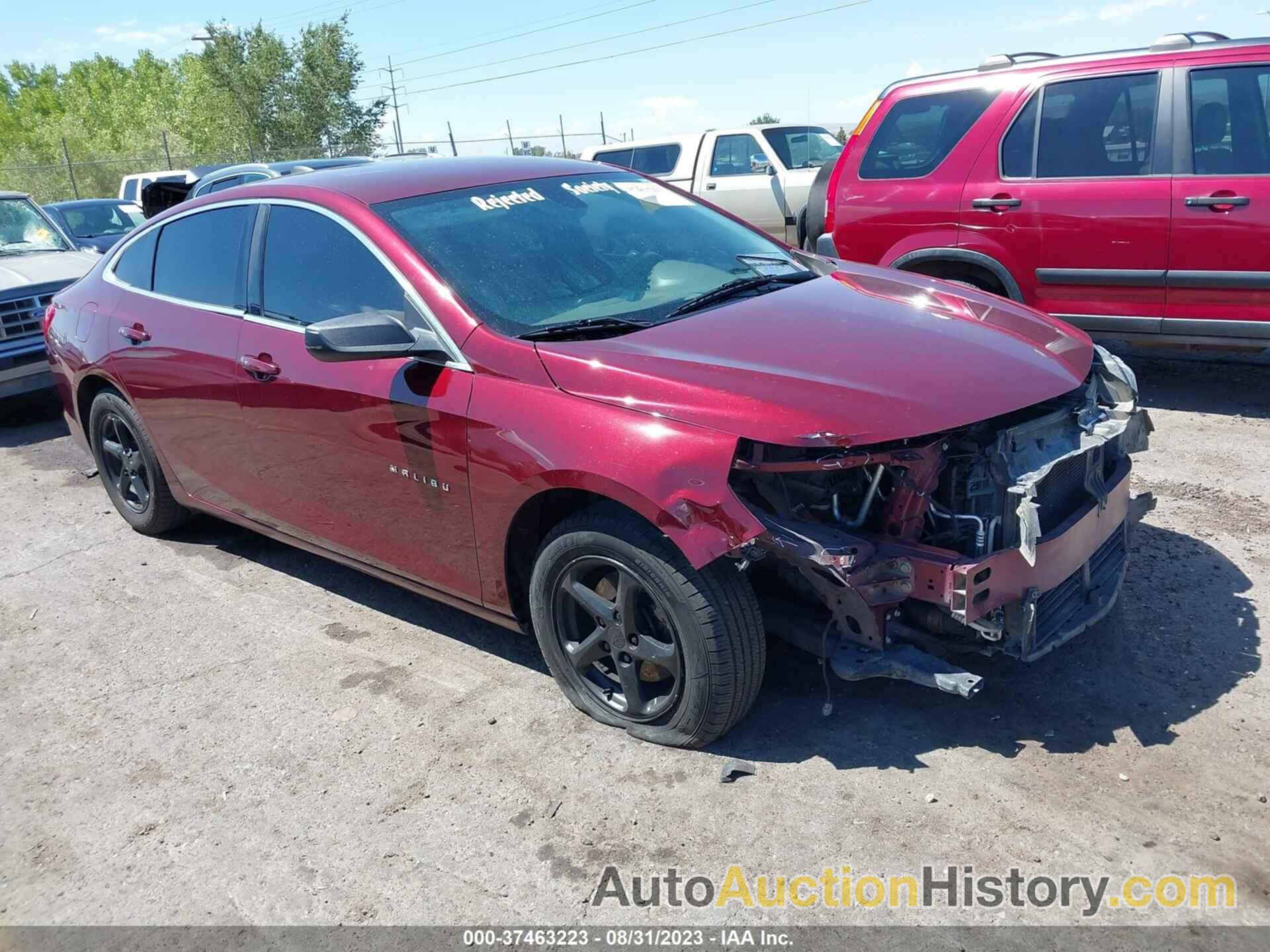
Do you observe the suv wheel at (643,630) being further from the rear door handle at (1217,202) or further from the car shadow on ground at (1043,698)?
the rear door handle at (1217,202)

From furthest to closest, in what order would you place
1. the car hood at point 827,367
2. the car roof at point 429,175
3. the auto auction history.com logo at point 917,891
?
the car roof at point 429,175 < the car hood at point 827,367 < the auto auction history.com logo at point 917,891

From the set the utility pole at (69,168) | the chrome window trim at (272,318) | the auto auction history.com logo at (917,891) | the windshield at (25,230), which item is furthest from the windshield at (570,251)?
the utility pole at (69,168)

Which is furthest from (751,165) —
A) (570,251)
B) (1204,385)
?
(570,251)

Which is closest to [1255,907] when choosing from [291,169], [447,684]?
[447,684]

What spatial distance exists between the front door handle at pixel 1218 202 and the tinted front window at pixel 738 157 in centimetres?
726

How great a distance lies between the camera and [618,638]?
3.26 metres

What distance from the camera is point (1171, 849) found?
2672mm

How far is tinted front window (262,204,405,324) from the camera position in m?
3.71

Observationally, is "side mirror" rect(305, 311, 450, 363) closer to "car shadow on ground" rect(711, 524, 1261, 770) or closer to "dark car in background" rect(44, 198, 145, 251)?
"car shadow on ground" rect(711, 524, 1261, 770)

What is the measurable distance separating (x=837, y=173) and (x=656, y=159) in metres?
6.90

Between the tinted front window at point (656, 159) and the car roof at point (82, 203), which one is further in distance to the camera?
the car roof at point (82, 203)

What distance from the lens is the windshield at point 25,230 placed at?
30.3ft

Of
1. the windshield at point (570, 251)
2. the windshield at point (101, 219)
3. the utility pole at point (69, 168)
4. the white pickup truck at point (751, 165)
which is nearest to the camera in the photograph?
the windshield at point (570, 251)

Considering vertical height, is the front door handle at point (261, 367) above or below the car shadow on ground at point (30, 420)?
above
